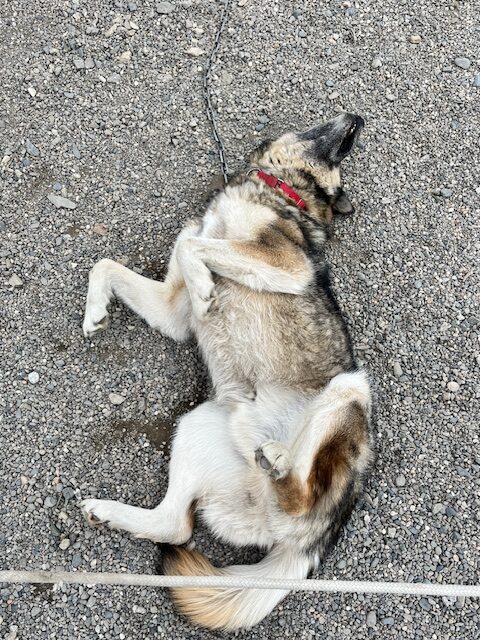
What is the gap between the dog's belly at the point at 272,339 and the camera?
3.64 meters

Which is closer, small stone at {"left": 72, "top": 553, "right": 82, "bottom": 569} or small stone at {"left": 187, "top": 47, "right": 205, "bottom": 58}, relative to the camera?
small stone at {"left": 72, "top": 553, "right": 82, "bottom": 569}

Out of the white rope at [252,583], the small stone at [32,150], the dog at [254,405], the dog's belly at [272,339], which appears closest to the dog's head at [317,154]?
the dog at [254,405]

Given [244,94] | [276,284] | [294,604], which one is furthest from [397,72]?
[294,604]

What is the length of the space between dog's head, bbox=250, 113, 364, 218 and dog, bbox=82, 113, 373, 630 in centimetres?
32

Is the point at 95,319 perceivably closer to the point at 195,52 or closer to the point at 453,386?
the point at 195,52

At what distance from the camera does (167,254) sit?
435cm

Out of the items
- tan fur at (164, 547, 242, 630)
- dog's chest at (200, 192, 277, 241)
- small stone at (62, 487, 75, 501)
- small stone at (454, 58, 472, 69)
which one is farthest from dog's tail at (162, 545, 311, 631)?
small stone at (454, 58, 472, 69)

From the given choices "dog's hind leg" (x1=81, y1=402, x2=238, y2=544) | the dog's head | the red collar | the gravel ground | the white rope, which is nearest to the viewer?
the white rope

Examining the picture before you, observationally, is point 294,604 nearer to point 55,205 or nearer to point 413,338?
point 413,338

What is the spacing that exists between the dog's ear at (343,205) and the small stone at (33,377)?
2402 millimetres

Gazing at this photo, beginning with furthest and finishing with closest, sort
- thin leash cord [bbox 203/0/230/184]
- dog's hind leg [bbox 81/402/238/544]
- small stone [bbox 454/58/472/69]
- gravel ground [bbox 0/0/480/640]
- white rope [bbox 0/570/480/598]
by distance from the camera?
small stone [bbox 454/58/472/69] < thin leash cord [bbox 203/0/230/184] < gravel ground [bbox 0/0/480/640] < dog's hind leg [bbox 81/402/238/544] < white rope [bbox 0/570/480/598]

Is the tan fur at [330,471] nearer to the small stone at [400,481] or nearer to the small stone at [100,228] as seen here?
the small stone at [400,481]

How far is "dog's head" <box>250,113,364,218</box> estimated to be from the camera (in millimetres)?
4227

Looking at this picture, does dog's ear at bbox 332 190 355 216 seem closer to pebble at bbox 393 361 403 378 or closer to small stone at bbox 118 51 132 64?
A: pebble at bbox 393 361 403 378
